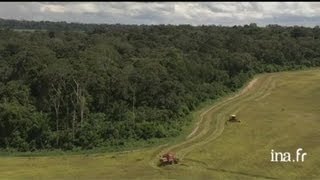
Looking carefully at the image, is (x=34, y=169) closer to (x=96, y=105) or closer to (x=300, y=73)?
(x=96, y=105)

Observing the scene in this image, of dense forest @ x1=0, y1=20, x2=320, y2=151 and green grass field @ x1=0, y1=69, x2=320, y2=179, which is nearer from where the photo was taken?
green grass field @ x1=0, y1=69, x2=320, y2=179

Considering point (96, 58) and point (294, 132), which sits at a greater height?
point (96, 58)

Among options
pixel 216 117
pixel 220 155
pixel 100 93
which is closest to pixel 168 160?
pixel 220 155

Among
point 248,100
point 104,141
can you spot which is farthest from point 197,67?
point 104,141

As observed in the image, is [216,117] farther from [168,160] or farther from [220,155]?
[168,160]

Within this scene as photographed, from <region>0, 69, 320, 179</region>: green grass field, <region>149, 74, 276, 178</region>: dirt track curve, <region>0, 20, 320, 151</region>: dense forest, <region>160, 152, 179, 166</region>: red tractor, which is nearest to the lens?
<region>0, 69, 320, 179</region>: green grass field

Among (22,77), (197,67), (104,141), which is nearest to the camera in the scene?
(104,141)

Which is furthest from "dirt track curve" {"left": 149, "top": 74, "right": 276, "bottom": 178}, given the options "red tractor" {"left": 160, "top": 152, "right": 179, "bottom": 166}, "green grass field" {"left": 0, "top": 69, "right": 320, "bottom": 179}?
"red tractor" {"left": 160, "top": 152, "right": 179, "bottom": 166}

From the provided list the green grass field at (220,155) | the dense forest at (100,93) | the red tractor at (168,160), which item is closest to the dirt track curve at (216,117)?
the green grass field at (220,155)

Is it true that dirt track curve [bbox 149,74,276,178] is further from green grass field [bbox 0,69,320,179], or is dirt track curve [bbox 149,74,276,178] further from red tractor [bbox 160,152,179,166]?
red tractor [bbox 160,152,179,166]
